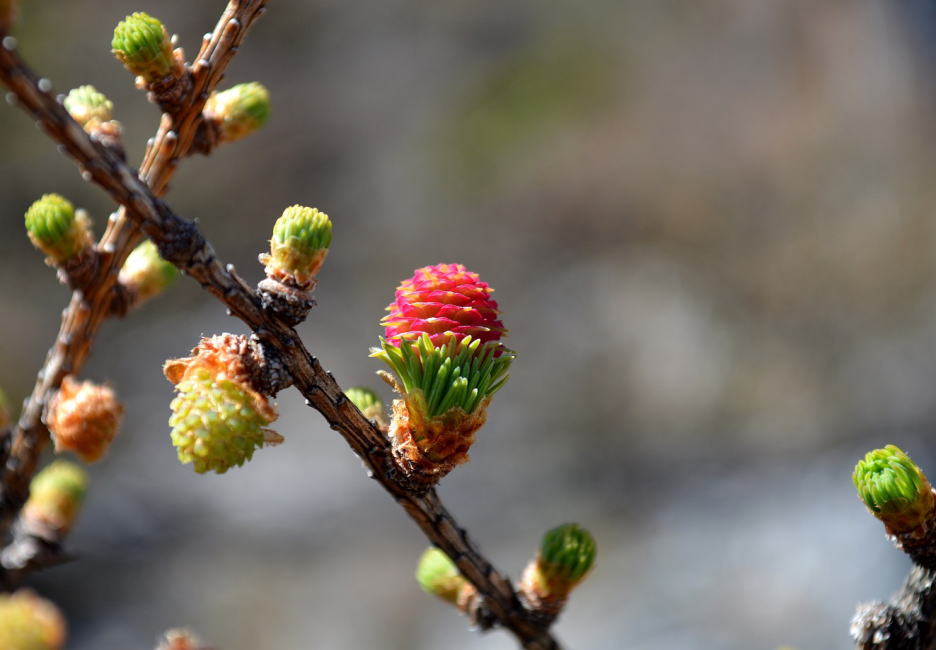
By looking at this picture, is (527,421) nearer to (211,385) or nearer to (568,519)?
(568,519)

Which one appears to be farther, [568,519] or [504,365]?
[568,519]

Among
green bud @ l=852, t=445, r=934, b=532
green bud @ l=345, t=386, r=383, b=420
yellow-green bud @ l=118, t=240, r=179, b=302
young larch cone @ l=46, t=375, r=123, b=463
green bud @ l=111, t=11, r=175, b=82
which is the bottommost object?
green bud @ l=852, t=445, r=934, b=532

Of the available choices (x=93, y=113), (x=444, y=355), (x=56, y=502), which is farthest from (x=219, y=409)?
(x=56, y=502)

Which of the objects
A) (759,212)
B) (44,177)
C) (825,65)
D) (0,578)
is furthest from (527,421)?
(0,578)

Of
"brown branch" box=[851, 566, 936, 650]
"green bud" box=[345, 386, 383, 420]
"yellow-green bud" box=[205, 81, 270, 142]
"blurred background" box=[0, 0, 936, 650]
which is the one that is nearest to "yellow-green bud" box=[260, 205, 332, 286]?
"green bud" box=[345, 386, 383, 420]

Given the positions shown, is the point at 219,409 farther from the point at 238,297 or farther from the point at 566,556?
the point at 566,556

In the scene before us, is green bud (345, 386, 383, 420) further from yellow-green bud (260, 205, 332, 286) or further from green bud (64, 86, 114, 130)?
green bud (64, 86, 114, 130)
